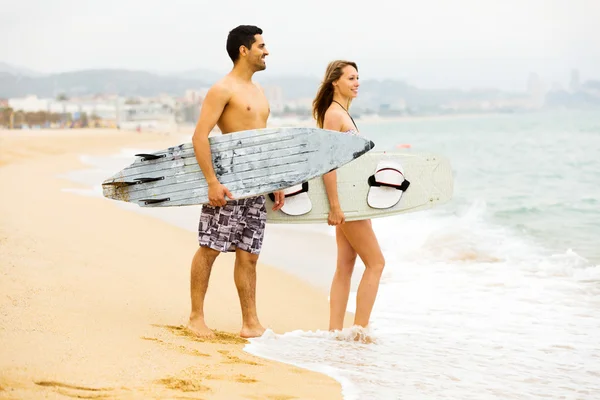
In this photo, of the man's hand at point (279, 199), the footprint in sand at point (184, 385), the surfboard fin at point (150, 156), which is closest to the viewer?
the footprint in sand at point (184, 385)

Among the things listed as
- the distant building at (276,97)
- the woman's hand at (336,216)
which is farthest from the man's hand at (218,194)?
the distant building at (276,97)

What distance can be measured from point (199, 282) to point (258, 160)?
2.19 feet

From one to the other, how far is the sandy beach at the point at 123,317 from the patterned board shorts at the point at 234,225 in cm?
45

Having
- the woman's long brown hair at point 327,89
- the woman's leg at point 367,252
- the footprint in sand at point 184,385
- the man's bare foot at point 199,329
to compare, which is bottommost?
the man's bare foot at point 199,329

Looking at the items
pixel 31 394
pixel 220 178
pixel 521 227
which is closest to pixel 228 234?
pixel 220 178

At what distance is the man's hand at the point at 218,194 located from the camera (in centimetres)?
373

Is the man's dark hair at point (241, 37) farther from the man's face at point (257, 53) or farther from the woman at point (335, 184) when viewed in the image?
the woman at point (335, 184)

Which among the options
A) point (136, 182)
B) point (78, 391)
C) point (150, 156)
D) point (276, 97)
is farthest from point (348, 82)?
point (276, 97)

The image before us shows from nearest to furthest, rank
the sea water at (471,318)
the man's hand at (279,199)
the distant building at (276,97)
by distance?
1. the sea water at (471,318)
2. the man's hand at (279,199)
3. the distant building at (276,97)

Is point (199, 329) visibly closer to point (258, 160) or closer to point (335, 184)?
point (258, 160)

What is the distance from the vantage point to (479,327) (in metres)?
4.70

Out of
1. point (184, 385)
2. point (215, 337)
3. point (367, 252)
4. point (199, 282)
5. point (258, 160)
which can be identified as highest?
point (258, 160)

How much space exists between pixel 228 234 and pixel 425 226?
20.3 feet

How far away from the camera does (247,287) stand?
399cm
